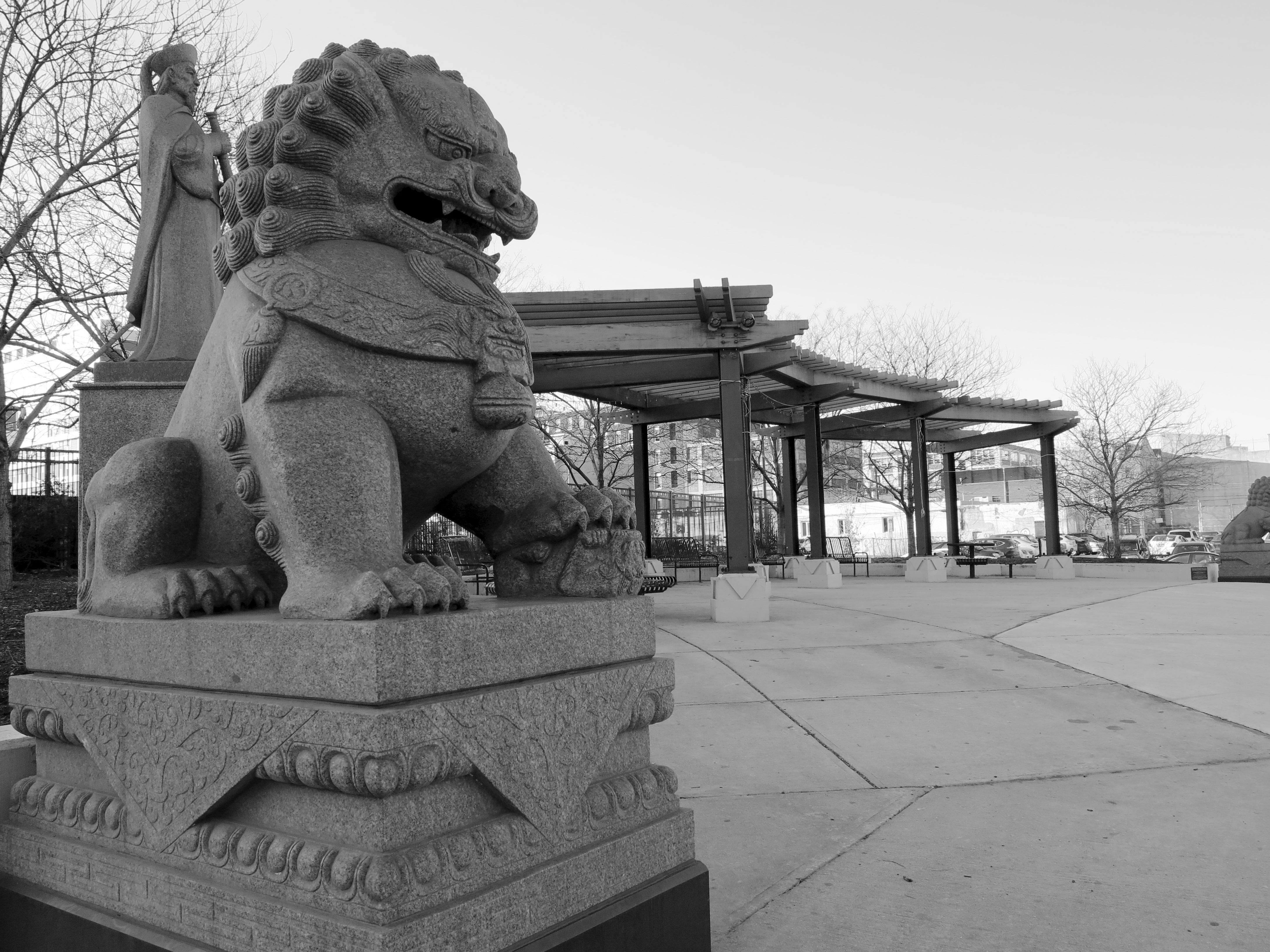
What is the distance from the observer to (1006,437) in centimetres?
2309

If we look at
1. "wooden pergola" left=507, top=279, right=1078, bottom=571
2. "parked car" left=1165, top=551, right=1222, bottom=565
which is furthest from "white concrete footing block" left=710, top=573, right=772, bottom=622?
"parked car" left=1165, top=551, right=1222, bottom=565

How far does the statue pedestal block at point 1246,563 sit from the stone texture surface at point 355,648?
18.5 meters

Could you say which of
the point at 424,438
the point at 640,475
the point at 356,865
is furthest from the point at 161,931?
the point at 640,475

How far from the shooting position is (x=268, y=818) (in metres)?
1.99

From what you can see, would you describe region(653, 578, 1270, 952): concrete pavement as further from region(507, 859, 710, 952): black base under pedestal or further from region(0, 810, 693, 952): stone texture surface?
region(0, 810, 693, 952): stone texture surface

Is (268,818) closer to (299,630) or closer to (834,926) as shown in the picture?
(299,630)

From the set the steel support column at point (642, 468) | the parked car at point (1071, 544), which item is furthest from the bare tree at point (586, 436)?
the parked car at point (1071, 544)

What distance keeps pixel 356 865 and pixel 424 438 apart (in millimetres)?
944

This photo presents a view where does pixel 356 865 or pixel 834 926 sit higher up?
pixel 356 865

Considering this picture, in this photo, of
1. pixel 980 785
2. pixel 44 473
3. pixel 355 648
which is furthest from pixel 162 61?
pixel 44 473

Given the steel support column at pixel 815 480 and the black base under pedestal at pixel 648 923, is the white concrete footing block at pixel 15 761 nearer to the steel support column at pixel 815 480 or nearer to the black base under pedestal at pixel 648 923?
the black base under pedestal at pixel 648 923

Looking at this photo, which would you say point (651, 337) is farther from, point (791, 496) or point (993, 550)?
point (993, 550)

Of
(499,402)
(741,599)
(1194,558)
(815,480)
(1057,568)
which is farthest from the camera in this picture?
(1194,558)

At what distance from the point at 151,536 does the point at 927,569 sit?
18792mm
